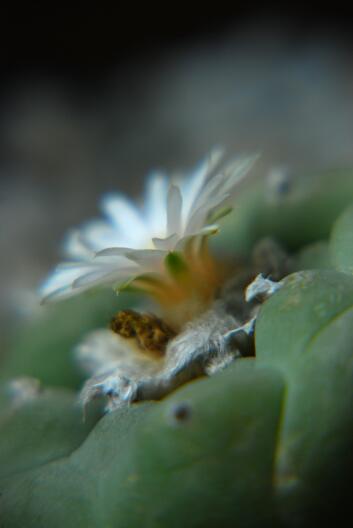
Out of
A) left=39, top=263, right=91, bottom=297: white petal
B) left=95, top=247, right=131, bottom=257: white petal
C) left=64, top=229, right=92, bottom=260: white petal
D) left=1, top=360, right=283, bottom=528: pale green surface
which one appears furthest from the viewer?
left=64, top=229, right=92, bottom=260: white petal

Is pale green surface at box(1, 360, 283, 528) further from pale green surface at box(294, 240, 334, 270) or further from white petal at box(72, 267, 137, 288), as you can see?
pale green surface at box(294, 240, 334, 270)

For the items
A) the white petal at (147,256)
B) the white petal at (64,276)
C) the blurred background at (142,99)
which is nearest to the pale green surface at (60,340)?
the white petal at (64,276)

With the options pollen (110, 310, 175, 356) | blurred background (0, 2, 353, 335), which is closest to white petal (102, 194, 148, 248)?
pollen (110, 310, 175, 356)

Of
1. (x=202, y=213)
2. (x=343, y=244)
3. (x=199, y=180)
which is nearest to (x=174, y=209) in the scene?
(x=202, y=213)

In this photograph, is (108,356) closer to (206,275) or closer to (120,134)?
(206,275)

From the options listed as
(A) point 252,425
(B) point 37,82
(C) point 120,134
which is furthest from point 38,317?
(B) point 37,82

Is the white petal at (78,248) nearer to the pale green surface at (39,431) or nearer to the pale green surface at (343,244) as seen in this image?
the pale green surface at (39,431)
